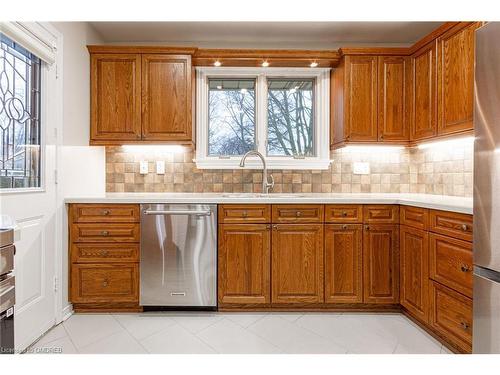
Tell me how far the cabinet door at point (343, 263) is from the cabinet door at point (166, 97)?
1524 millimetres

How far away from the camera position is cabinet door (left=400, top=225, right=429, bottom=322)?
2086 millimetres

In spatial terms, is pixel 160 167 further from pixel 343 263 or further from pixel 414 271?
pixel 414 271

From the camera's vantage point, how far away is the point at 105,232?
2365 mm

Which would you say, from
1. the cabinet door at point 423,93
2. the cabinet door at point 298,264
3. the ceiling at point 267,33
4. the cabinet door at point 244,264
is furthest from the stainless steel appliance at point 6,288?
the cabinet door at point 423,93

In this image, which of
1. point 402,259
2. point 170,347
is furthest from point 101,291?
point 402,259

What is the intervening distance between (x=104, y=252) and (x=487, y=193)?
96.7 inches

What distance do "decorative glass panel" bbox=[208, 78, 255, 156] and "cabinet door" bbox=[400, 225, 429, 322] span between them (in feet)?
5.40

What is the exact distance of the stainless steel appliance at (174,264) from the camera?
2361 millimetres

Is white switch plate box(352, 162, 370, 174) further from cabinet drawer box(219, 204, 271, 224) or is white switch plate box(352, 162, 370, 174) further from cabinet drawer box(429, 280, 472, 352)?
cabinet drawer box(429, 280, 472, 352)

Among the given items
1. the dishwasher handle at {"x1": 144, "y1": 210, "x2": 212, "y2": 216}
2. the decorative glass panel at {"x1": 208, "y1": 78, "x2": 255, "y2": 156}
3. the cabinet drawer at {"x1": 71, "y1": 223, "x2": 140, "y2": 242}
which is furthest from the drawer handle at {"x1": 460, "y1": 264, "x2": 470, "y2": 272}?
the cabinet drawer at {"x1": 71, "y1": 223, "x2": 140, "y2": 242}

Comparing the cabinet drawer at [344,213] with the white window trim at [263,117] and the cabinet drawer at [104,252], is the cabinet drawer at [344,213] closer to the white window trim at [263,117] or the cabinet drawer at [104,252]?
the white window trim at [263,117]

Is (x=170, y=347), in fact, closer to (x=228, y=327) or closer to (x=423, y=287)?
(x=228, y=327)

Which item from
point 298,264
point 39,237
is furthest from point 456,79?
point 39,237

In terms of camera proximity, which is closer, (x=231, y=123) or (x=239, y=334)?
(x=239, y=334)
